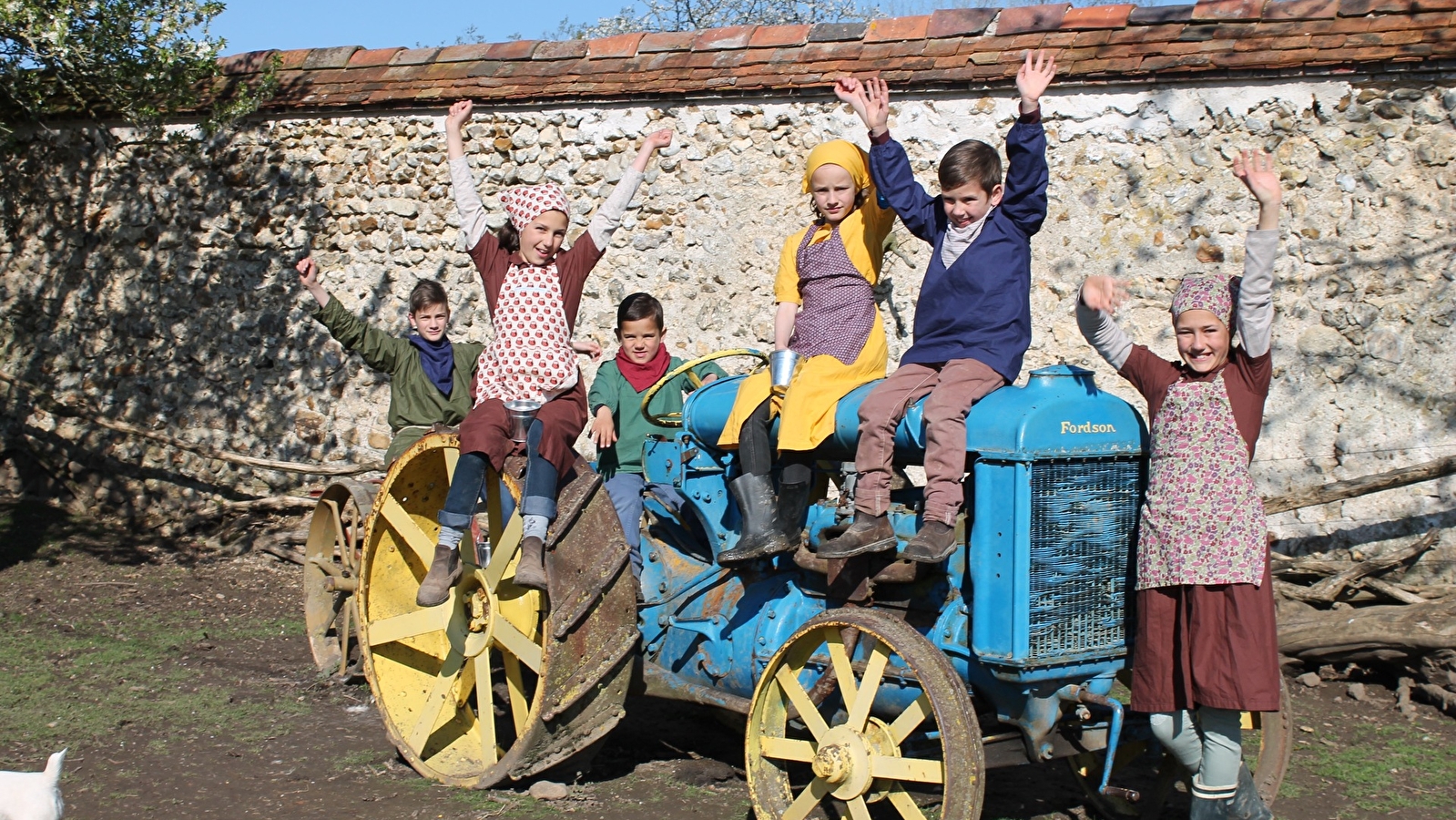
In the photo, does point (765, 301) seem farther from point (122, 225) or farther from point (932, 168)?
point (122, 225)

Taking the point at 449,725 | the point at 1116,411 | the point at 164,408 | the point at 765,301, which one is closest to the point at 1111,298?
the point at 1116,411

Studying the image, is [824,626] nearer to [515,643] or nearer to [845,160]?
[515,643]

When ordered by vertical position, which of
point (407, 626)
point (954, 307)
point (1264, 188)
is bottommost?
point (407, 626)

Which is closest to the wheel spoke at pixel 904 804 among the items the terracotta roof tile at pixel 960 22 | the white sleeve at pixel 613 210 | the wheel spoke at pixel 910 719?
the wheel spoke at pixel 910 719

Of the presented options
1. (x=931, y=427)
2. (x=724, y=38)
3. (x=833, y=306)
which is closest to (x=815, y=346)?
(x=833, y=306)

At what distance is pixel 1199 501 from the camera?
11.7 ft

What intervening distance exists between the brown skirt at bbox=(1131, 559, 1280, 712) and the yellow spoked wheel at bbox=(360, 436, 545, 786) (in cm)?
197

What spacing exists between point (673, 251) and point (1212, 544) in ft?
15.9

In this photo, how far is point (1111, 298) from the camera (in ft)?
12.4

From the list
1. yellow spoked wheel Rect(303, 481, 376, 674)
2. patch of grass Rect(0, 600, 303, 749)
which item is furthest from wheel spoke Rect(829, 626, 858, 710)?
yellow spoked wheel Rect(303, 481, 376, 674)

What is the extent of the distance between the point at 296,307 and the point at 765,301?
10.6 ft

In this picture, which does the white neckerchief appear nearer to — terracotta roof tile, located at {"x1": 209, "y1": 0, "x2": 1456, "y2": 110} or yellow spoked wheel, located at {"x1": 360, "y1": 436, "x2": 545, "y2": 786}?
yellow spoked wheel, located at {"x1": 360, "y1": 436, "x2": 545, "y2": 786}

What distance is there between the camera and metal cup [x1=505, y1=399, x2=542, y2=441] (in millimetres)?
4613

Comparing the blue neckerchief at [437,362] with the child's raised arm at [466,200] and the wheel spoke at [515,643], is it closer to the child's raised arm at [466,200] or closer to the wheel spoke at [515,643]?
the child's raised arm at [466,200]
